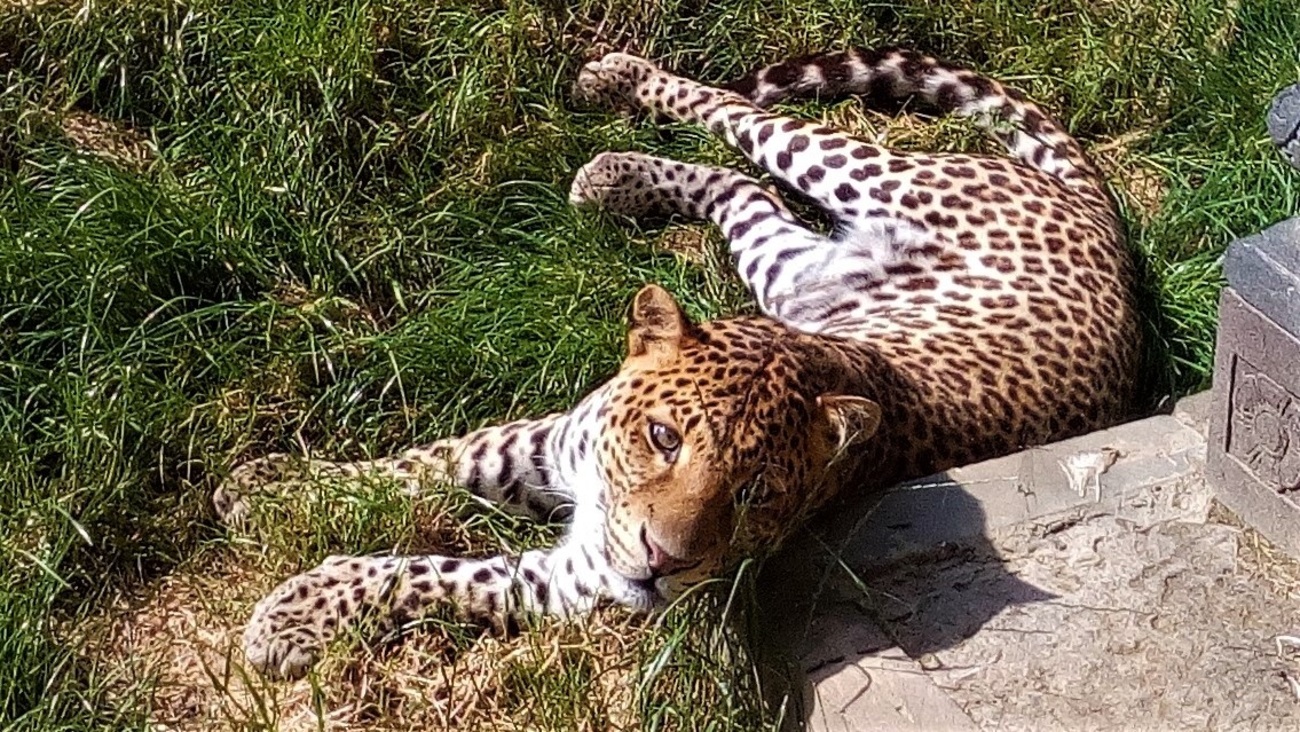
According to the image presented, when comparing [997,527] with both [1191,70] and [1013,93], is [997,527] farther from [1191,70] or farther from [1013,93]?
[1191,70]

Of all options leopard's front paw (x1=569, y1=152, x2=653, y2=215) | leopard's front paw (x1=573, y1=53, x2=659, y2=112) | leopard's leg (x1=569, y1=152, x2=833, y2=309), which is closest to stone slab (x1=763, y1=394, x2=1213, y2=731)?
leopard's leg (x1=569, y1=152, x2=833, y2=309)

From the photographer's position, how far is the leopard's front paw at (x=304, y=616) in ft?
16.2

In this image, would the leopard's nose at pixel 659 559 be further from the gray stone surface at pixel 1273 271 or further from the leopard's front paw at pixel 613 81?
the leopard's front paw at pixel 613 81

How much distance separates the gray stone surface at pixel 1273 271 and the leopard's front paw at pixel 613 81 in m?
2.64

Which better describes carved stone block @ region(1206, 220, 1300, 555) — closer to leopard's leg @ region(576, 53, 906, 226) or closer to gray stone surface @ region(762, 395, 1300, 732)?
gray stone surface @ region(762, 395, 1300, 732)

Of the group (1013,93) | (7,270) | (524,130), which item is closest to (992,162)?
(1013,93)

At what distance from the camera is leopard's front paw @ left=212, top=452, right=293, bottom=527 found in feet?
17.7

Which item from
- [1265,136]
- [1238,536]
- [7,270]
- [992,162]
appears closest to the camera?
[1238,536]

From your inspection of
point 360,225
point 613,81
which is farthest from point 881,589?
point 613,81

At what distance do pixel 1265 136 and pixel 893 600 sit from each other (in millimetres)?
2721

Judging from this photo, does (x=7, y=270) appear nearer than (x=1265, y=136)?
Yes

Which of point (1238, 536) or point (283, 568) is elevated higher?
point (1238, 536)

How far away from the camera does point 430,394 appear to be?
5797mm

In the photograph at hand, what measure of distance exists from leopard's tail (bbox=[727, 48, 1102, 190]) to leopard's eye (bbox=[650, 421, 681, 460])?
8.24 feet
